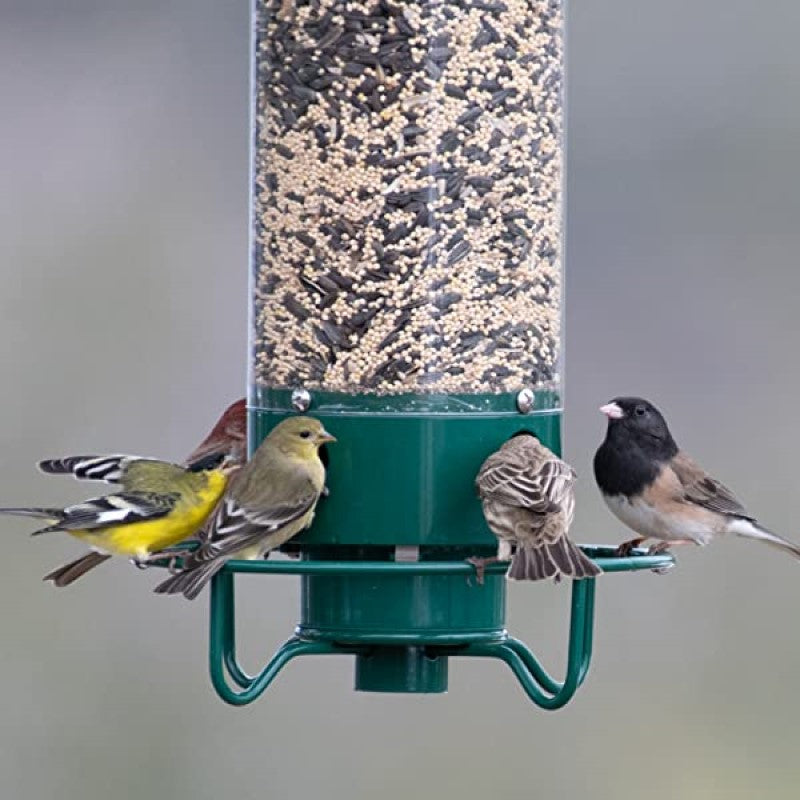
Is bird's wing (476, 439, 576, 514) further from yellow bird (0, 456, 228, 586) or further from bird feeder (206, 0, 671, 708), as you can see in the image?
yellow bird (0, 456, 228, 586)

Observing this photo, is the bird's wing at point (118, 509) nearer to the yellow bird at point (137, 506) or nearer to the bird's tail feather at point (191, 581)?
the yellow bird at point (137, 506)

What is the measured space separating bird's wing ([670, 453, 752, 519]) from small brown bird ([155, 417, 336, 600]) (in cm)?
143

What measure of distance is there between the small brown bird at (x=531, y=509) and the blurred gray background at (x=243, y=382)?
212cm

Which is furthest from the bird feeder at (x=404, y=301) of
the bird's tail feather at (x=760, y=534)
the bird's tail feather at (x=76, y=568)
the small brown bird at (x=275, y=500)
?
the bird's tail feather at (x=760, y=534)

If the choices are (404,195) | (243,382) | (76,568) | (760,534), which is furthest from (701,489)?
(243,382)

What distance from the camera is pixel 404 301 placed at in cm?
812

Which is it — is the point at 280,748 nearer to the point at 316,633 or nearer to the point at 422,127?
the point at 316,633

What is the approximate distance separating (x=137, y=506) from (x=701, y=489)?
1838 millimetres

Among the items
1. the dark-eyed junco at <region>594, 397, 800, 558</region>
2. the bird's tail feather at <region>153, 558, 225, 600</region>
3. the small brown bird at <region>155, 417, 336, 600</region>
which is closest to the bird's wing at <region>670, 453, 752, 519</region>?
the dark-eyed junco at <region>594, 397, 800, 558</region>

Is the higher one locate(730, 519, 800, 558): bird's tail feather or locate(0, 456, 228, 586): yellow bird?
locate(0, 456, 228, 586): yellow bird

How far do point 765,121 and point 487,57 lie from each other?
8.74 feet

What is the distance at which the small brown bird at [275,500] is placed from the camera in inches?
313

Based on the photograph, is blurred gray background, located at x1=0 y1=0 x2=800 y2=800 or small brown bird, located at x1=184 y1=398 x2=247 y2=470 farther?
blurred gray background, located at x1=0 y1=0 x2=800 y2=800

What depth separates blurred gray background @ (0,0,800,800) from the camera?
1039cm
